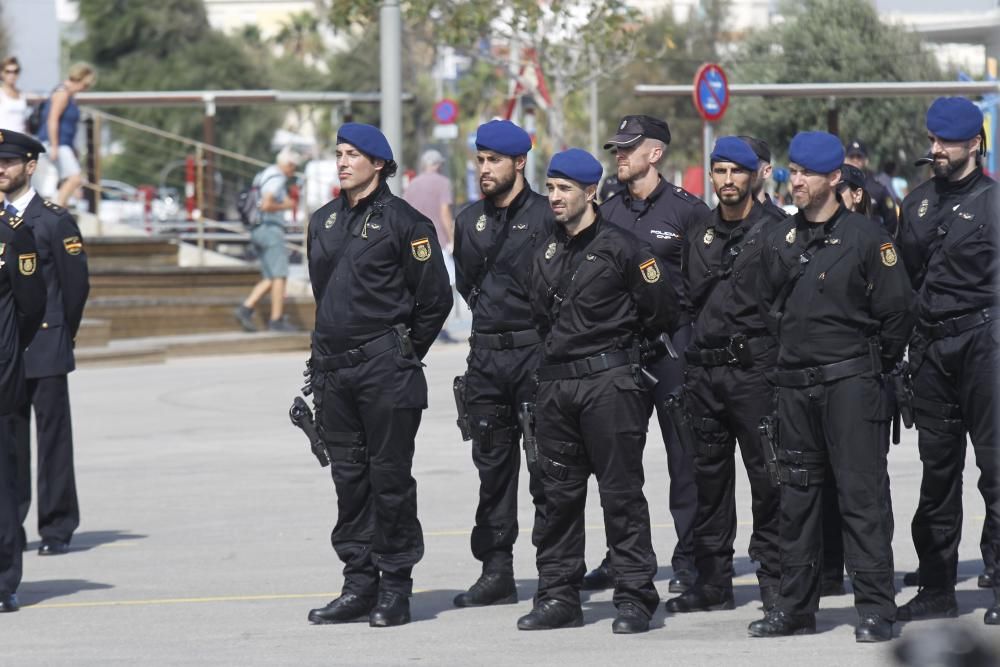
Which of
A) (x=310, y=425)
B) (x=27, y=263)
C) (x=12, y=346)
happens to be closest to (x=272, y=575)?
(x=310, y=425)

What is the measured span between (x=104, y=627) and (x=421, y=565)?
1.84 metres

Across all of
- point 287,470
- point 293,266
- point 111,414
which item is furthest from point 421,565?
point 293,266

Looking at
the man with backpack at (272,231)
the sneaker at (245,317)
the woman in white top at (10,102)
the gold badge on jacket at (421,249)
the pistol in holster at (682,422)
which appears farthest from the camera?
the sneaker at (245,317)

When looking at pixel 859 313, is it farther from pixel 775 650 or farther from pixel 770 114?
pixel 770 114

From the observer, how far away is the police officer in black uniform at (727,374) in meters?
7.32

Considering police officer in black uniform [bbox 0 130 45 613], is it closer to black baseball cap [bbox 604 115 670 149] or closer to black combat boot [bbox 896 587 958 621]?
black baseball cap [bbox 604 115 670 149]

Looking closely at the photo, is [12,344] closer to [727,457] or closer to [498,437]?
[498,437]

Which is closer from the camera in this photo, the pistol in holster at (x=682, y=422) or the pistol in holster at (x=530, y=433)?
the pistol in holster at (x=530, y=433)

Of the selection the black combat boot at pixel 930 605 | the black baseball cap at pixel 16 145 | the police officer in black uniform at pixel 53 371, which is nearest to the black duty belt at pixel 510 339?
the black combat boot at pixel 930 605

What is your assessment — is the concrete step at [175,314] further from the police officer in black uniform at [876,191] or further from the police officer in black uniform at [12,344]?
the police officer in black uniform at [12,344]

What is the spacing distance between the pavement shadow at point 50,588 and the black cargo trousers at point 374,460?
5.22 feet

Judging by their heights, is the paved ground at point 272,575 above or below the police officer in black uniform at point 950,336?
below

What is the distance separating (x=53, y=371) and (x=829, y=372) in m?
4.58

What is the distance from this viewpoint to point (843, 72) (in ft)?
134
